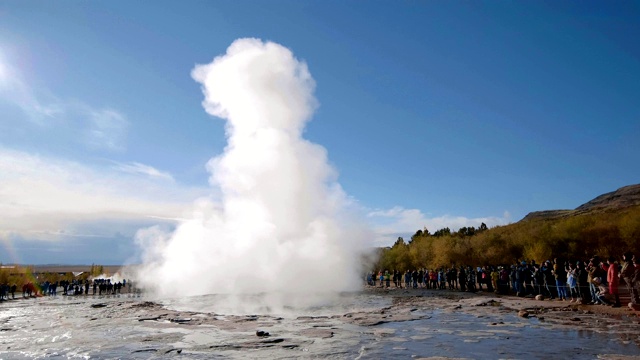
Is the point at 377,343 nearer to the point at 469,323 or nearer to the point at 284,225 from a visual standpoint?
the point at 469,323

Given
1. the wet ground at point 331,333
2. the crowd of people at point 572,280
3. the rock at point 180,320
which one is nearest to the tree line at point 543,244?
the crowd of people at point 572,280

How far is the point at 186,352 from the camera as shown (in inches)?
438

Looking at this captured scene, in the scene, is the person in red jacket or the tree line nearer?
the person in red jacket

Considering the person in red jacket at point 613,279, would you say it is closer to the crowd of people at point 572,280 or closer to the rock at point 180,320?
the crowd of people at point 572,280

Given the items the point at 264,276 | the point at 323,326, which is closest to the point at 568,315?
the point at 323,326

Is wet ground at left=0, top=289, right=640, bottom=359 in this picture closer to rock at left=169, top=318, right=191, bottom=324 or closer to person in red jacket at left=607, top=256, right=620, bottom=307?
rock at left=169, top=318, right=191, bottom=324

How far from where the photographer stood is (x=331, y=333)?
44.0 feet

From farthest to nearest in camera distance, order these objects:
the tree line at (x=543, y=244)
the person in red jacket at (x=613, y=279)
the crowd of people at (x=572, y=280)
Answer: the tree line at (x=543, y=244) → the person in red jacket at (x=613, y=279) → the crowd of people at (x=572, y=280)

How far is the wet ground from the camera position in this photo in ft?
34.7

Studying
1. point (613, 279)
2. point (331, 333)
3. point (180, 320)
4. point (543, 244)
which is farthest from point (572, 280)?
point (543, 244)

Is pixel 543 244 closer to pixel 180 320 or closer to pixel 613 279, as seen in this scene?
pixel 613 279

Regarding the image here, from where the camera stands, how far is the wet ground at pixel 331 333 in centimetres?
1059

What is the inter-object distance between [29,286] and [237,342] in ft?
115

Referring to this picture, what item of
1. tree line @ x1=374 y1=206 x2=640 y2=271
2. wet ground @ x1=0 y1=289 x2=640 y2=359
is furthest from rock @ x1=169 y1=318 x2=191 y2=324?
tree line @ x1=374 y1=206 x2=640 y2=271
